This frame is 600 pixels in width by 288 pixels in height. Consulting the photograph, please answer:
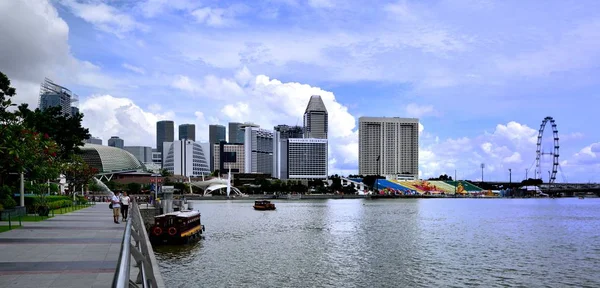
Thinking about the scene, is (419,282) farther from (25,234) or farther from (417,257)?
(25,234)

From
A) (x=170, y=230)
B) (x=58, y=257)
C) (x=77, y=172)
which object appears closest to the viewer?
(x=58, y=257)

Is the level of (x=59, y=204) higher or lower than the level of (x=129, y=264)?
lower

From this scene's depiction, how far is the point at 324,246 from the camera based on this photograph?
4631 cm

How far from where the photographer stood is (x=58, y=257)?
1994 cm

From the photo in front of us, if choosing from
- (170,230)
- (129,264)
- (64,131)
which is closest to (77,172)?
(64,131)

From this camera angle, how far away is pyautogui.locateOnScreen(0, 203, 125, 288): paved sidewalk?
50.9 ft

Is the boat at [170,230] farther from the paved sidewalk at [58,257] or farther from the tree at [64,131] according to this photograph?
the tree at [64,131]

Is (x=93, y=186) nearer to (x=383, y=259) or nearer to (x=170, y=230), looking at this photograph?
(x=170, y=230)

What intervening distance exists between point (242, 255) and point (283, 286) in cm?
1195

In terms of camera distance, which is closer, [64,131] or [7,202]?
[7,202]

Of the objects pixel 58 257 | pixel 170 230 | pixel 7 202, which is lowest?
pixel 170 230

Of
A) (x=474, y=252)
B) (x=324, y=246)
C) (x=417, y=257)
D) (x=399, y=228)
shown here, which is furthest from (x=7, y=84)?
(x=399, y=228)

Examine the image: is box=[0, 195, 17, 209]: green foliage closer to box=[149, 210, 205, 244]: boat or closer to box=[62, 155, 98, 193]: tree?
box=[149, 210, 205, 244]: boat

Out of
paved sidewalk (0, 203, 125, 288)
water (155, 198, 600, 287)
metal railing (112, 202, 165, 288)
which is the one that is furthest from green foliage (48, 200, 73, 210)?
metal railing (112, 202, 165, 288)
